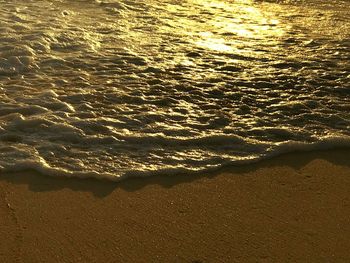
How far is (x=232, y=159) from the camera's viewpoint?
385cm

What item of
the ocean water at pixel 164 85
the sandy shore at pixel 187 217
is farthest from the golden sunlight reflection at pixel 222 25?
the sandy shore at pixel 187 217

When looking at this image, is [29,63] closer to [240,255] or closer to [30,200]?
[30,200]

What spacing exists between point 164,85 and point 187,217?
1.90m

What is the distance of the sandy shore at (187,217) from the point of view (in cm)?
300

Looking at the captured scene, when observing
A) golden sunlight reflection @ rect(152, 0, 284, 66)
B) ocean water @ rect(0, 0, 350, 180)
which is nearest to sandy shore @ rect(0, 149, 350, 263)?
ocean water @ rect(0, 0, 350, 180)

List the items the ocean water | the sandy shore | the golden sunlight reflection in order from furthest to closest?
1. the golden sunlight reflection
2. the ocean water
3. the sandy shore

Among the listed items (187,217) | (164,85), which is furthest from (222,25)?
(187,217)

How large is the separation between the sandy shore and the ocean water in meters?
0.18

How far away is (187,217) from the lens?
10.7 ft

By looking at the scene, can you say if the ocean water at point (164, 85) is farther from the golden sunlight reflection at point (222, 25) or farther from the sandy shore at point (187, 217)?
the sandy shore at point (187, 217)

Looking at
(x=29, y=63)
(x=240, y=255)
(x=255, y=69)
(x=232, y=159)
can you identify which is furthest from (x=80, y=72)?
(x=240, y=255)

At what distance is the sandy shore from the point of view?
2996 mm

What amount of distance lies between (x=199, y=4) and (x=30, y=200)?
4676mm

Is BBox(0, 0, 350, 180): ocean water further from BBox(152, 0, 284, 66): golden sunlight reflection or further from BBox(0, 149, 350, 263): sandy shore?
BBox(0, 149, 350, 263): sandy shore
